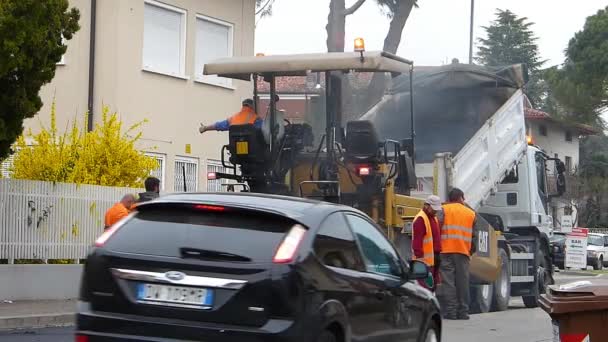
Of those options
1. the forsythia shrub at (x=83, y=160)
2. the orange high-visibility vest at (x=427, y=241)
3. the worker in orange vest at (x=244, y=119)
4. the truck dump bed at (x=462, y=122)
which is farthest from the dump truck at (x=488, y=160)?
the forsythia shrub at (x=83, y=160)

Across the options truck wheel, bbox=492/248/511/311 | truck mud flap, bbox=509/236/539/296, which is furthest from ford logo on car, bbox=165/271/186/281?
truck mud flap, bbox=509/236/539/296

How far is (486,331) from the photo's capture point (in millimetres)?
14516

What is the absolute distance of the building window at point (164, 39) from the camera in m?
23.7

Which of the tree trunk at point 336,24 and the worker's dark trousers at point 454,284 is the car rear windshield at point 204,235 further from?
the tree trunk at point 336,24

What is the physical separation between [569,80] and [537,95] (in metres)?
32.3

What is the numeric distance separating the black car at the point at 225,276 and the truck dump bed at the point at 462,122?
9.55 meters

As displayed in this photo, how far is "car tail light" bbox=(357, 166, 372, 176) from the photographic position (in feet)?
48.5

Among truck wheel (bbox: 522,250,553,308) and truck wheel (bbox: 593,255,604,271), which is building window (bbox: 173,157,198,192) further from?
truck wheel (bbox: 593,255,604,271)

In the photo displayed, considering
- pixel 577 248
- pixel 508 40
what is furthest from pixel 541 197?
pixel 508 40

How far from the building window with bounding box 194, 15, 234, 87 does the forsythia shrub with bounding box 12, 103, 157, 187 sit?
5.47m

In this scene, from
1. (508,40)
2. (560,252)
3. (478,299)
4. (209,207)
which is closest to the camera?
(209,207)

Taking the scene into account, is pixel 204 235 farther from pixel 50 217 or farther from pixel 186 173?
pixel 186 173

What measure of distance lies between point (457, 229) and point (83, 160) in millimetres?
6710

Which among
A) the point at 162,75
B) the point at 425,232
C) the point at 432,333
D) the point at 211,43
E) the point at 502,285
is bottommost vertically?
the point at 502,285
